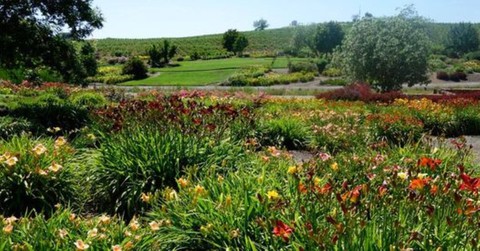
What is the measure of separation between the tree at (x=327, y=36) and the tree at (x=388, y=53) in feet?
126

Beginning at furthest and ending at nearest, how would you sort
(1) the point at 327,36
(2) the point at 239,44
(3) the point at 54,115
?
(2) the point at 239,44 → (1) the point at 327,36 → (3) the point at 54,115

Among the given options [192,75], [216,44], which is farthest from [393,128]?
[216,44]

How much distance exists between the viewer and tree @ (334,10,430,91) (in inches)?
982

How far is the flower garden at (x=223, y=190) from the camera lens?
10.5 ft

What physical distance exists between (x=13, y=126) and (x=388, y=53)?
1904cm

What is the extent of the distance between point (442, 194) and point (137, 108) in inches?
198

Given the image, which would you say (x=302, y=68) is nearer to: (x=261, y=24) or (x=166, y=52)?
(x=166, y=52)

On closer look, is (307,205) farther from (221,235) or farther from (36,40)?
(36,40)

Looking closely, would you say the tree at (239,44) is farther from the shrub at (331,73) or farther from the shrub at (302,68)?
the shrub at (331,73)

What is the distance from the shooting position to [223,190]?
448cm

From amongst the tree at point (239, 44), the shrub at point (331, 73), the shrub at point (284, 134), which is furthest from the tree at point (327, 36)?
the shrub at point (284, 134)

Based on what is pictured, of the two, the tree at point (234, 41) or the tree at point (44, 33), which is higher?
the tree at point (44, 33)

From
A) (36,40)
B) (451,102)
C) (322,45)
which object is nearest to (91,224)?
(36,40)

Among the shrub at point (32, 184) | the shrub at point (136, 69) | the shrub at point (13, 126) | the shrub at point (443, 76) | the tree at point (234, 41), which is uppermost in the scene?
the shrub at point (32, 184)
